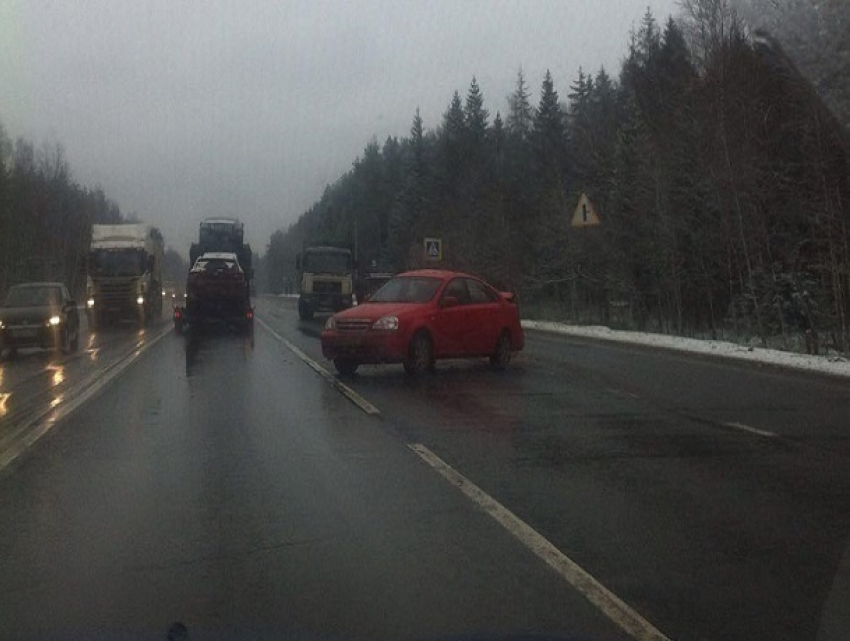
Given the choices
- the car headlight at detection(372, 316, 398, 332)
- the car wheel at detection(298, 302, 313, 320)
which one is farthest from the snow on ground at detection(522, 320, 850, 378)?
the car wheel at detection(298, 302, 313, 320)

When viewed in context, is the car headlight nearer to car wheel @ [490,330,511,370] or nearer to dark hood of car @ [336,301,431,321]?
dark hood of car @ [336,301,431,321]

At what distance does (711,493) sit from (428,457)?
273cm

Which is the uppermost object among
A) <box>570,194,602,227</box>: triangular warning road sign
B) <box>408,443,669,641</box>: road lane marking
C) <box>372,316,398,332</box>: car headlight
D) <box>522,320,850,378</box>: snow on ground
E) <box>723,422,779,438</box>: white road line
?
<box>570,194,602,227</box>: triangular warning road sign

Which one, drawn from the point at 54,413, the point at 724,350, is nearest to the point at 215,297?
the point at 724,350

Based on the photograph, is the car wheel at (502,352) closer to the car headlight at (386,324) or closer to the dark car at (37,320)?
the car headlight at (386,324)

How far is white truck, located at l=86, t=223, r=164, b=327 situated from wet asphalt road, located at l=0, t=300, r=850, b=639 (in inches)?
1005

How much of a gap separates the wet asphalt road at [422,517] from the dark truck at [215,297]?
19.0 m

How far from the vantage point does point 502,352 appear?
62.2ft

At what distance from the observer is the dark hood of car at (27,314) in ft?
77.5

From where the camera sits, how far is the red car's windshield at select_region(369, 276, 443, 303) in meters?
17.8

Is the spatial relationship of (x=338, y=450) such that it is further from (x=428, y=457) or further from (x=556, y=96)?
(x=556, y=96)

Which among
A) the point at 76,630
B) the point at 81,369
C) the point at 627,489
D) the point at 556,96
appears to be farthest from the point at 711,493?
the point at 556,96

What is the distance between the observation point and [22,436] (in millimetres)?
11023

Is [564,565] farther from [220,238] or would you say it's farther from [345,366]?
[220,238]
